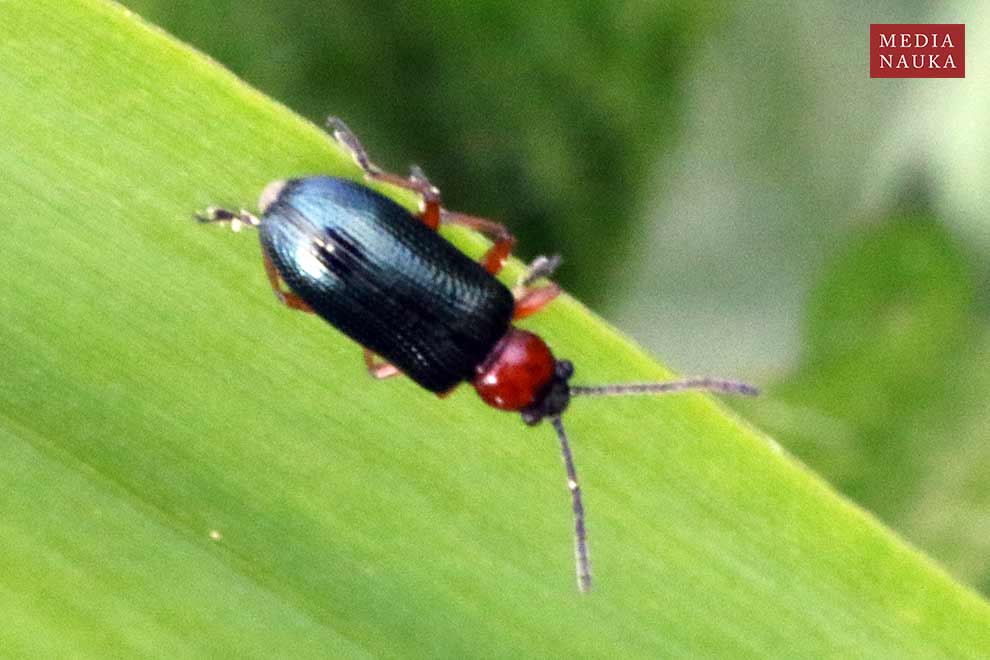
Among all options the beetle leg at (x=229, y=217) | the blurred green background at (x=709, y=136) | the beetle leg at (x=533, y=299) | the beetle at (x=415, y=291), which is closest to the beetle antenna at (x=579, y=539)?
the beetle at (x=415, y=291)

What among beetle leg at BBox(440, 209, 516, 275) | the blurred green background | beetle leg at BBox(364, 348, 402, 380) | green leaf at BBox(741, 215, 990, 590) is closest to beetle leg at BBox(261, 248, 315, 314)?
beetle leg at BBox(364, 348, 402, 380)

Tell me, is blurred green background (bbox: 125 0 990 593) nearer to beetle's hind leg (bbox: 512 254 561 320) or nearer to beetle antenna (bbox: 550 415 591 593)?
beetle's hind leg (bbox: 512 254 561 320)

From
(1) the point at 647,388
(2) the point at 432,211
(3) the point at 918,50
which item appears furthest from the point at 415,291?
(3) the point at 918,50

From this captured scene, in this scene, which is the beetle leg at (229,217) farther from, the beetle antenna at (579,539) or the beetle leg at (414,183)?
the beetle antenna at (579,539)

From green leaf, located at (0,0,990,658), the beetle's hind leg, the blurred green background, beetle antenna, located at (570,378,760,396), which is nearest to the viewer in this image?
green leaf, located at (0,0,990,658)

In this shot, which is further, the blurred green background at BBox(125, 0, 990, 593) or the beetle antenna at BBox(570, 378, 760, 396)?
the blurred green background at BBox(125, 0, 990, 593)

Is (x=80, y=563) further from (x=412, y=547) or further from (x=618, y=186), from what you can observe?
(x=618, y=186)
